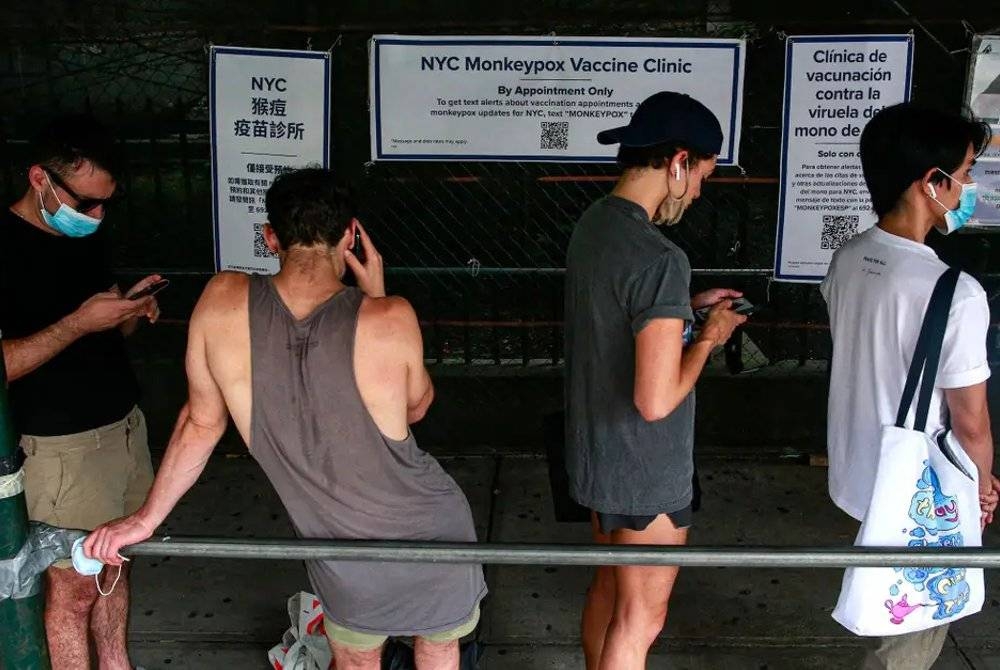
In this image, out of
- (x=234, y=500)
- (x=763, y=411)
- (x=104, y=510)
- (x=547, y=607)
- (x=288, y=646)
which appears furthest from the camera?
(x=763, y=411)

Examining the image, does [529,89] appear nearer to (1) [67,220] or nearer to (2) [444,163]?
(2) [444,163]

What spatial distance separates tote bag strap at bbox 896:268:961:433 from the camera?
2307 millimetres

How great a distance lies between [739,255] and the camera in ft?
16.3

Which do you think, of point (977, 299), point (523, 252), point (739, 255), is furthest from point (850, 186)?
point (977, 299)

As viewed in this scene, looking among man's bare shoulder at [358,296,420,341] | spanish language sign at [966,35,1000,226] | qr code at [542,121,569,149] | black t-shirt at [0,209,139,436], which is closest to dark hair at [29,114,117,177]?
black t-shirt at [0,209,139,436]

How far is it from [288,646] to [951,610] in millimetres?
2136

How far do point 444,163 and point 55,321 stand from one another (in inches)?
95.7

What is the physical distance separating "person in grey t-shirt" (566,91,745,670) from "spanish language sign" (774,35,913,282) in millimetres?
2237

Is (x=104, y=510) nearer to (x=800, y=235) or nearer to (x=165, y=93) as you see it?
(x=165, y=93)

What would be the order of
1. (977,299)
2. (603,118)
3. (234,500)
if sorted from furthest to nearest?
(234,500) < (603,118) < (977,299)

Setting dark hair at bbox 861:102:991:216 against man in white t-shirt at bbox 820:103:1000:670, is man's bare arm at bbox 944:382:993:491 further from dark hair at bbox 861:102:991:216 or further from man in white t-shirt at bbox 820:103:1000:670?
dark hair at bbox 861:102:991:216

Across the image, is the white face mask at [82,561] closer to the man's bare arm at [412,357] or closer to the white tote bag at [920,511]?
the man's bare arm at [412,357]

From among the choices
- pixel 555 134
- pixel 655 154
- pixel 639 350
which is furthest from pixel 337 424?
pixel 555 134

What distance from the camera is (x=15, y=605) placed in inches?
77.6
